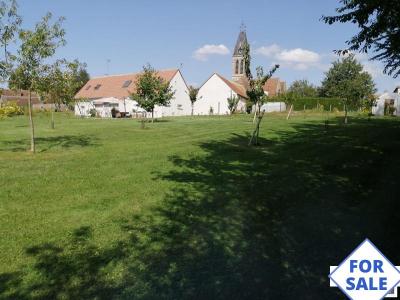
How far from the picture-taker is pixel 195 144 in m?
15.9

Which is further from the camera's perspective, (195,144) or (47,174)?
(195,144)

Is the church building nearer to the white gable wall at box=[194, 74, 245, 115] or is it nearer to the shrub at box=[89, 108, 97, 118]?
the white gable wall at box=[194, 74, 245, 115]

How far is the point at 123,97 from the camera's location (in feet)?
179

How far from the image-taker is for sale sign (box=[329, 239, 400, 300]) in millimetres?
2361

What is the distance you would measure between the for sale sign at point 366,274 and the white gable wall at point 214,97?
55.5 m

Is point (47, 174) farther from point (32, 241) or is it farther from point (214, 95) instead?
point (214, 95)

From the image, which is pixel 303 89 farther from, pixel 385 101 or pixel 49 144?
pixel 49 144

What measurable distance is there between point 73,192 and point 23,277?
147 inches

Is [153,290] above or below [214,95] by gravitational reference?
below

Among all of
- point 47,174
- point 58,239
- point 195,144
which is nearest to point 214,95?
point 195,144

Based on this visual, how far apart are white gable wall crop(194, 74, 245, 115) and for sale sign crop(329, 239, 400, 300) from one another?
55539 millimetres

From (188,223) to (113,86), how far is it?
183 feet

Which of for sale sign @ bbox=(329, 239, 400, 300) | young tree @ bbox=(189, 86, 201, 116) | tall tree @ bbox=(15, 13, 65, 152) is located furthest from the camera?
young tree @ bbox=(189, 86, 201, 116)

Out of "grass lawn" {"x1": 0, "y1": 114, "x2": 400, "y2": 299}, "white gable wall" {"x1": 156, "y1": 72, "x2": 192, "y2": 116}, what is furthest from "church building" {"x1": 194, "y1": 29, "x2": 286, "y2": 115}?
"grass lawn" {"x1": 0, "y1": 114, "x2": 400, "y2": 299}
